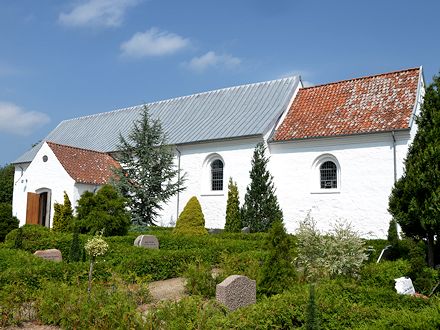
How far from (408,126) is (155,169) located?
10.6m

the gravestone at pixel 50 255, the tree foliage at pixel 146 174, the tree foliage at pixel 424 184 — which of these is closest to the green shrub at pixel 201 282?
the gravestone at pixel 50 255

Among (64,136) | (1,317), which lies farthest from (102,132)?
(1,317)

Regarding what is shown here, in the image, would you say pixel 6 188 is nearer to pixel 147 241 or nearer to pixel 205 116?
pixel 205 116

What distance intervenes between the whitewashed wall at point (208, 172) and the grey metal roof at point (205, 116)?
1.68ft

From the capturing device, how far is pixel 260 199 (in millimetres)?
18875

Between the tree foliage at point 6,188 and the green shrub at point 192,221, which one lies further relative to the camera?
the tree foliage at point 6,188

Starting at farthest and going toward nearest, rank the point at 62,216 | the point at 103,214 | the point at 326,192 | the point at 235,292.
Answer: the point at 62,216
the point at 326,192
the point at 103,214
the point at 235,292

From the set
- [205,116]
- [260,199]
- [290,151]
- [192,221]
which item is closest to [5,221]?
[192,221]

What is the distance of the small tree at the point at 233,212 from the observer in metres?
18.8

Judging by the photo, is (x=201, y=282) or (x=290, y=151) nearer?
(x=201, y=282)

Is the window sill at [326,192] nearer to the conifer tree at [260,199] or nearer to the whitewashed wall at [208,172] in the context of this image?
the conifer tree at [260,199]

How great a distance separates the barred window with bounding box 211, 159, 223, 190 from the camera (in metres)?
21.5

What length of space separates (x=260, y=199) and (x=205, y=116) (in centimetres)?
664

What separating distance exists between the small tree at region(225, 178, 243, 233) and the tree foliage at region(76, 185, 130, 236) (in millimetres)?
4990
